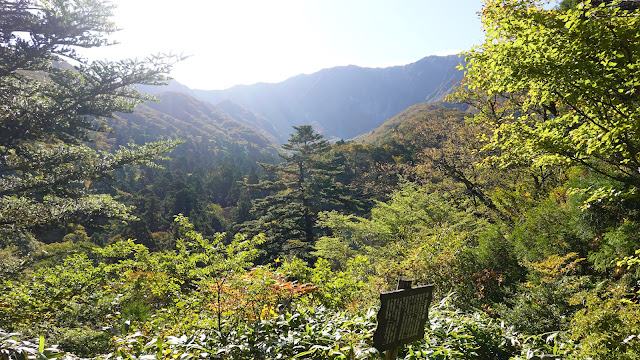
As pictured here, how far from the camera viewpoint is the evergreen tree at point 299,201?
18531mm

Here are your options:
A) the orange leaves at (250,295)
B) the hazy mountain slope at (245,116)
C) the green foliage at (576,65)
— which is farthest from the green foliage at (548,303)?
the hazy mountain slope at (245,116)

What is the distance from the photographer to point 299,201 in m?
20.6

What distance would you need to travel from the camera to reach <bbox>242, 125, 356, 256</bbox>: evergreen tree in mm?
18531

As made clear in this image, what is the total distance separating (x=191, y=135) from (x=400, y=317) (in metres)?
80.8

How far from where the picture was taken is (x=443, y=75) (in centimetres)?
18500

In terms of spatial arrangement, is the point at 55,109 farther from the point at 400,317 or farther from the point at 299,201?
the point at 299,201

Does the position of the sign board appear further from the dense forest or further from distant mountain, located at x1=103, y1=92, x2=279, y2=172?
distant mountain, located at x1=103, y1=92, x2=279, y2=172

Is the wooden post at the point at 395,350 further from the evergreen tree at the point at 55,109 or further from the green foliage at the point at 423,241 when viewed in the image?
the evergreen tree at the point at 55,109

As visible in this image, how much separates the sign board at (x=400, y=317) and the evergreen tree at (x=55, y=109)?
7721 millimetres

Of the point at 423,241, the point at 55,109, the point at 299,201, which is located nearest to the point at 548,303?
the point at 423,241

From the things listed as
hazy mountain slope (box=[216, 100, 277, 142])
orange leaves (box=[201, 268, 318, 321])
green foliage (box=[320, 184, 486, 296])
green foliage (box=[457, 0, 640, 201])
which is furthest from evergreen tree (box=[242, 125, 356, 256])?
hazy mountain slope (box=[216, 100, 277, 142])

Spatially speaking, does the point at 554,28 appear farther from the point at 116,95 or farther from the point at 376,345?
the point at 116,95

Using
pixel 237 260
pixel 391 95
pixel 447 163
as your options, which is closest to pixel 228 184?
pixel 447 163

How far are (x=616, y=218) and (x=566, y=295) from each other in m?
1.91
